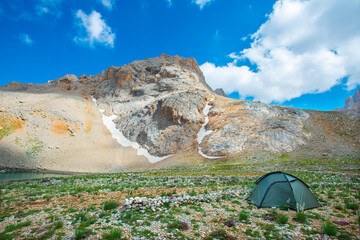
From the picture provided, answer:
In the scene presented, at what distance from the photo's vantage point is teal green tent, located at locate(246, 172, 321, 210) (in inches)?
453

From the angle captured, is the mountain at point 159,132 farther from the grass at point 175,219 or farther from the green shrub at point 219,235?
the green shrub at point 219,235

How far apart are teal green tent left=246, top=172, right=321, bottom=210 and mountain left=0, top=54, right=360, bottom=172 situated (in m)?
37.2

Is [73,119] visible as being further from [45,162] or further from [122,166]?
[122,166]

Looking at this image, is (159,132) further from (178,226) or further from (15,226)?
(178,226)

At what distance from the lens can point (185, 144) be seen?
62844 millimetres

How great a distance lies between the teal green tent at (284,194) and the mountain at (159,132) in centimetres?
3716

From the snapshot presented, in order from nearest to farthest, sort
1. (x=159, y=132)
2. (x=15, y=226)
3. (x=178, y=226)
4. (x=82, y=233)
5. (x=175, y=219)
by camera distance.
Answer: (x=82, y=233), (x=178, y=226), (x=15, y=226), (x=175, y=219), (x=159, y=132)

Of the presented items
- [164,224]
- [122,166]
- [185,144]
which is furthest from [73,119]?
[164,224]

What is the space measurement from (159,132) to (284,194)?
59228 millimetres

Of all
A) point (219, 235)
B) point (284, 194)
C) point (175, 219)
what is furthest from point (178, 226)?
point (284, 194)


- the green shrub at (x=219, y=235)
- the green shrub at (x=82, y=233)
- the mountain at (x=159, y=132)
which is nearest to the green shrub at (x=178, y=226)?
the green shrub at (x=219, y=235)

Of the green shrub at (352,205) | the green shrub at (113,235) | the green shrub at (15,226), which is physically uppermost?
the green shrub at (15,226)

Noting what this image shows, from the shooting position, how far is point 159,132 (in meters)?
69.2

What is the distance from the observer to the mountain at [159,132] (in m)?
52.0
